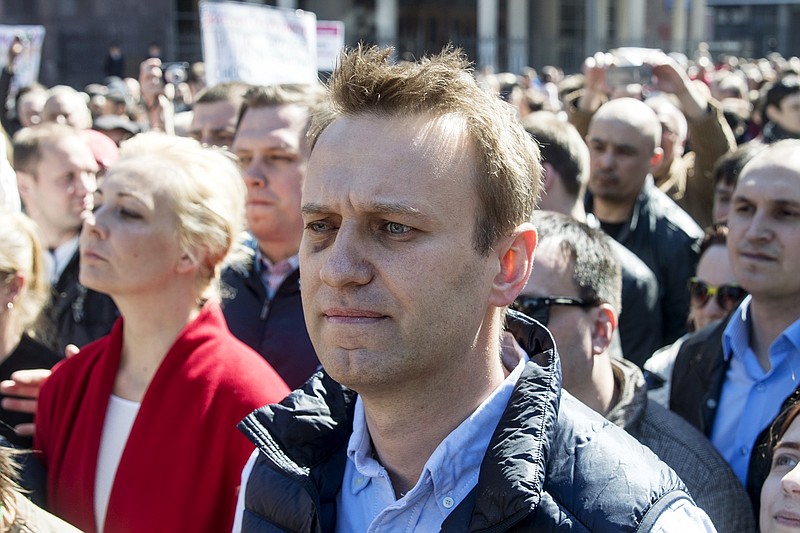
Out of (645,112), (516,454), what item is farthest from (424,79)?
(645,112)

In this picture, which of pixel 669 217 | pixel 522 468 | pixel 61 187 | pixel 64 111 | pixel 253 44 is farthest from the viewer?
pixel 64 111

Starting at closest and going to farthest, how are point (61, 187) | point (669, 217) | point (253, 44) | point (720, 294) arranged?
1. point (720, 294)
2. point (61, 187)
3. point (669, 217)
4. point (253, 44)

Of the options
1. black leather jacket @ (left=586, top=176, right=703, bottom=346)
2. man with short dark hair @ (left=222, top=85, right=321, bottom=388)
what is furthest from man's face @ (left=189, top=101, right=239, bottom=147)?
black leather jacket @ (left=586, top=176, right=703, bottom=346)

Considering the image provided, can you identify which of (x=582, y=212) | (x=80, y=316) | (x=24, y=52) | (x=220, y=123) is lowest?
(x=80, y=316)

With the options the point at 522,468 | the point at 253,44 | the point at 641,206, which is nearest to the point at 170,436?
the point at 522,468

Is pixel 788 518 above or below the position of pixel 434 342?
below

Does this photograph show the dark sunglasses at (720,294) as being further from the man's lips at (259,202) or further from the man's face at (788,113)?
the man's face at (788,113)

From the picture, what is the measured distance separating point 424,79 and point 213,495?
1.37 m

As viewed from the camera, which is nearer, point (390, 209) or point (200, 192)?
point (390, 209)

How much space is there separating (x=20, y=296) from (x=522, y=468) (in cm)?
231

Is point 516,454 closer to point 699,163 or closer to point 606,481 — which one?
point 606,481

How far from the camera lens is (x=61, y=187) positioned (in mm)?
4957

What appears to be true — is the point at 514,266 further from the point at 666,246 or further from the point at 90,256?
the point at 666,246

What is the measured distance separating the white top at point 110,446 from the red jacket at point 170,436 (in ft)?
0.07
